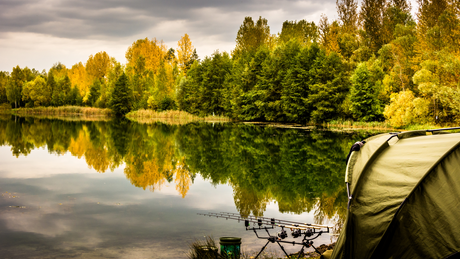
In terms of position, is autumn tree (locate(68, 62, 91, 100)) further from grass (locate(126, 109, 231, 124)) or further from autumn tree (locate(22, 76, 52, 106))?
grass (locate(126, 109, 231, 124))

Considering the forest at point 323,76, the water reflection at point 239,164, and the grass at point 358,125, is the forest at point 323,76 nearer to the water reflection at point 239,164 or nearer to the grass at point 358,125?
the grass at point 358,125

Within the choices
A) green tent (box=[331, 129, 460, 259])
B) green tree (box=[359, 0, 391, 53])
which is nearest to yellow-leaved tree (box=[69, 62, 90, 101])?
green tree (box=[359, 0, 391, 53])

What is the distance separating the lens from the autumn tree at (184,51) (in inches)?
2827

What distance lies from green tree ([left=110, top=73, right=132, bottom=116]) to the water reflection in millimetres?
37951

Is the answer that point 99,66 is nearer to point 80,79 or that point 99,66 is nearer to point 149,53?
point 80,79

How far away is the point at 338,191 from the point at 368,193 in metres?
6.32

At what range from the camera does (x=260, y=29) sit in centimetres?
6347

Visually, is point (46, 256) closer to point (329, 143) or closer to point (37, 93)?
point (329, 143)

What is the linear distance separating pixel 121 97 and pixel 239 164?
52.9 meters

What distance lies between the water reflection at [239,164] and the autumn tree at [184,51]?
156 feet

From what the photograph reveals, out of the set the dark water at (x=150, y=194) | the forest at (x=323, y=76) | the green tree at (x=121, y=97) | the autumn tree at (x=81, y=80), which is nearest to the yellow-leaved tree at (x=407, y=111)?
the forest at (x=323, y=76)

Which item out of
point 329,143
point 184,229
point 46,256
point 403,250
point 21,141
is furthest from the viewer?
point 21,141

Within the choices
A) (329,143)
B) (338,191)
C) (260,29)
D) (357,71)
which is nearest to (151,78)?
(260,29)

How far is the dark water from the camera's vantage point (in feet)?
23.3
